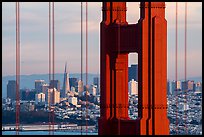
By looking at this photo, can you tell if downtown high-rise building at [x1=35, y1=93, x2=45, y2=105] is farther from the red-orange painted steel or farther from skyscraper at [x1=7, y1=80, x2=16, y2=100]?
the red-orange painted steel

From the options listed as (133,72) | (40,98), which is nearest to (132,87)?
(133,72)

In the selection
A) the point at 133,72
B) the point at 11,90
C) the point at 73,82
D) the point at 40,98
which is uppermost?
the point at 133,72

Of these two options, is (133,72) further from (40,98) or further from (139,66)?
(40,98)

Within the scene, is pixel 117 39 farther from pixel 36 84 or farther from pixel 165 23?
pixel 36 84

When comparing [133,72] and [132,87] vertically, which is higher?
[133,72]

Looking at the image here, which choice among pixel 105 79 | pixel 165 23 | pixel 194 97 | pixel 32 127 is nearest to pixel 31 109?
pixel 32 127

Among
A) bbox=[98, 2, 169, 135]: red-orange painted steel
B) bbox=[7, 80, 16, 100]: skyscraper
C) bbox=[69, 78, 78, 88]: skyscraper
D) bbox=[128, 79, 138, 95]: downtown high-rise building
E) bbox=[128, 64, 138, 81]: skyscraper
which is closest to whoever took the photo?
bbox=[98, 2, 169, 135]: red-orange painted steel

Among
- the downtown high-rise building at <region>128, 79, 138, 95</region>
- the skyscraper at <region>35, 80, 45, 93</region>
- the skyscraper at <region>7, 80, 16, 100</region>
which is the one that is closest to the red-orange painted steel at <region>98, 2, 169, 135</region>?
the downtown high-rise building at <region>128, 79, 138, 95</region>

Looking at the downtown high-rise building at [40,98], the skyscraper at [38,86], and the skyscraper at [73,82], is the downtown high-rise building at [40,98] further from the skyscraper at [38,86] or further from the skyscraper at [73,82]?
the skyscraper at [73,82]

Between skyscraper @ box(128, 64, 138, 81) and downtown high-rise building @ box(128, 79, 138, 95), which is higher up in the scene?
skyscraper @ box(128, 64, 138, 81)
